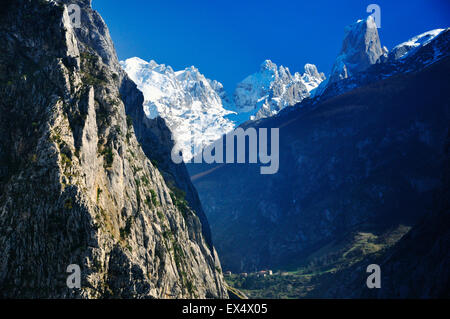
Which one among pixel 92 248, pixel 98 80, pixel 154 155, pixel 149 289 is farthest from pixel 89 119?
pixel 154 155

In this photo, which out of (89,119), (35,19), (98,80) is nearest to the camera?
(89,119)

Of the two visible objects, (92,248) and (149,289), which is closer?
(92,248)

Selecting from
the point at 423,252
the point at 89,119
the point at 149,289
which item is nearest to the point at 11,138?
the point at 89,119

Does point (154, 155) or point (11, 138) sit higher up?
point (154, 155)

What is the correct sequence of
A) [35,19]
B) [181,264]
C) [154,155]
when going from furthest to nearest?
[154,155], [181,264], [35,19]

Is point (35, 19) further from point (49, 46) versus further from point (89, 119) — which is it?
point (89, 119)

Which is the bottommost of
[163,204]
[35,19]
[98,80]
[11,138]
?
[163,204]
